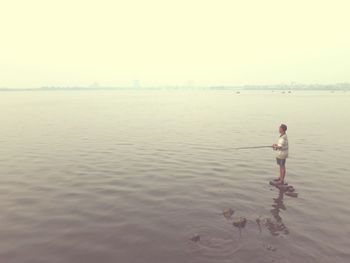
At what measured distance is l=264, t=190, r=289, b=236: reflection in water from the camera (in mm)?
10969

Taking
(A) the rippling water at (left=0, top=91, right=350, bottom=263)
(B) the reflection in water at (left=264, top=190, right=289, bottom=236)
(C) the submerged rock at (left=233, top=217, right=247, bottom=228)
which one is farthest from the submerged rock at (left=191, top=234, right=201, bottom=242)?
(B) the reflection in water at (left=264, top=190, right=289, bottom=236)

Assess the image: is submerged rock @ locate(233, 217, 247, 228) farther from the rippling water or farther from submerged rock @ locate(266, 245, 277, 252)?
submerged rock @ locate(266, 245, 277, 252)

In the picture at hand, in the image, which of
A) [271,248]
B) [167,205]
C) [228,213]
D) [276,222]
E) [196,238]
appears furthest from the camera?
[167,205]

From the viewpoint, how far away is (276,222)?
11.7 m

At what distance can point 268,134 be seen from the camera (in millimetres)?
34969

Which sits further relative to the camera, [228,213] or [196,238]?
[228,213]

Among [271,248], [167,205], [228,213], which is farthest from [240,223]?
[167,205]

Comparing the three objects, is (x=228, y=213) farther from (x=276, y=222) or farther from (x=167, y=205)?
(x=167, y=205)

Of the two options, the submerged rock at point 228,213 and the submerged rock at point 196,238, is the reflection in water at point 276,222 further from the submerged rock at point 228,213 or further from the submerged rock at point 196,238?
the submerged rock at point 196,238

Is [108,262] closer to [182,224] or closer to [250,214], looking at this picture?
[182,224]

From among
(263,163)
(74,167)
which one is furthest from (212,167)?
(74,167)

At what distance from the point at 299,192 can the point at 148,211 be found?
7823mm

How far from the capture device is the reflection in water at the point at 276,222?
11.0 metres

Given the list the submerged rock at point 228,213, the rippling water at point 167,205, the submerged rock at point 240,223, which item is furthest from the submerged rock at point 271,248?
the submerged rock at point 228,213
